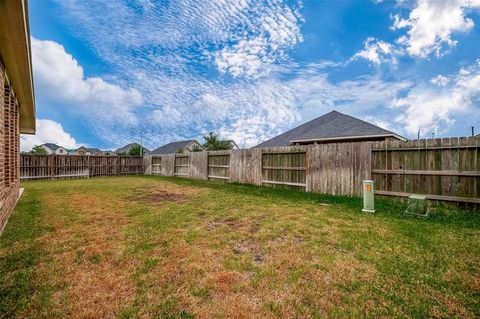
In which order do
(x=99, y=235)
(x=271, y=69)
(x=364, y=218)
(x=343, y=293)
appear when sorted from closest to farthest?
(x=343, y=293) → (x=99, y=235) → (x=364, y=218) → (x=271, y=69)

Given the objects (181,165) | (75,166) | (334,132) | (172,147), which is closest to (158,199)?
(181,165)

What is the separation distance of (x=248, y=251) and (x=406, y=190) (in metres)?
5.96

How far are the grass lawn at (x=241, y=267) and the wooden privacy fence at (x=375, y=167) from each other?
3.66ft

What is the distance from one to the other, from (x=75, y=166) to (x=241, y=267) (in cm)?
1978

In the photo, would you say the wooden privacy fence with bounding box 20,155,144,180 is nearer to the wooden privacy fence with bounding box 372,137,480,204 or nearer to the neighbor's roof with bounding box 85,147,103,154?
the wooden privacy fence with bounding box 372,137,480,204

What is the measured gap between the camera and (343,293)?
2.25 metres

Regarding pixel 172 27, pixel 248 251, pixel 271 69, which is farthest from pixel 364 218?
pixel 271 69

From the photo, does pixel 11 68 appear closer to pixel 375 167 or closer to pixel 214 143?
pixel 375 167

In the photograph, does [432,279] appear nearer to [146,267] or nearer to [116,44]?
[146,267]

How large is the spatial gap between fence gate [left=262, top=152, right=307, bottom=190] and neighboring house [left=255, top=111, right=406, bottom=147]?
6.05 m

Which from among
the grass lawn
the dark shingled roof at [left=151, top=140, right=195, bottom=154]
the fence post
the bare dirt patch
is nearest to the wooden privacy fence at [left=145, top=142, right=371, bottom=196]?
the grass lawn

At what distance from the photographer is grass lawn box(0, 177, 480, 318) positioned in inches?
80.1

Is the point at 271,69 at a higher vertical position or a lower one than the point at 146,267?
higher

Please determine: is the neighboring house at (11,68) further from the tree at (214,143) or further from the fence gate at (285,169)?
the tree at (214,143)
